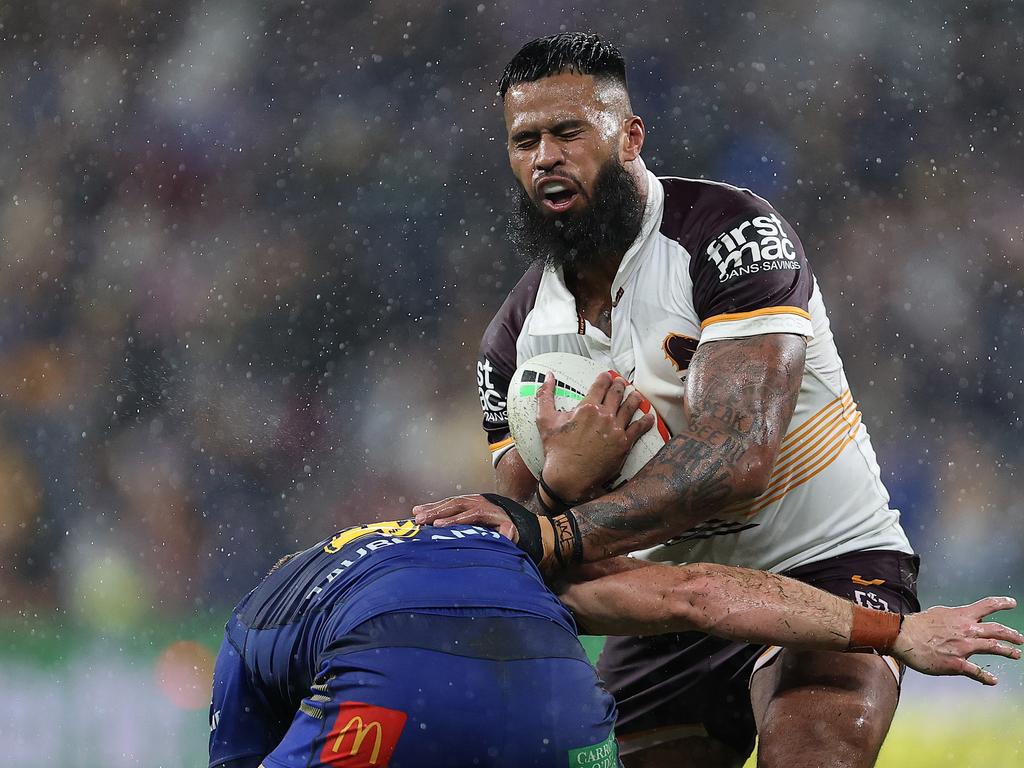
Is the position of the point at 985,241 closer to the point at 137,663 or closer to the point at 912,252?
the point at 912,252

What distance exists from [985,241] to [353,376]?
4194 millimetres

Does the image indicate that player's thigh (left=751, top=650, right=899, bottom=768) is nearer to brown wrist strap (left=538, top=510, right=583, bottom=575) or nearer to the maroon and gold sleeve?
brown wrist strap (left=538, top=510, right=583, bottom=575)

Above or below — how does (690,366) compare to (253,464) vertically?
above

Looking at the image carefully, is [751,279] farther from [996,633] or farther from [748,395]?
[996,633]

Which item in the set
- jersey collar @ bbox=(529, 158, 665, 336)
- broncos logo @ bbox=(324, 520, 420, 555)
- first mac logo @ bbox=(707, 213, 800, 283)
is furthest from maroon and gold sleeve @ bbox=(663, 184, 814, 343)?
broncos logo @ bbox=(324, 520, 420, 555)

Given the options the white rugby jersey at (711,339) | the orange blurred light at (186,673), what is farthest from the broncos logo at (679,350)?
the orange blurred light at (186,673)

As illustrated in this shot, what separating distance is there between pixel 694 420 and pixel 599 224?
72 cm

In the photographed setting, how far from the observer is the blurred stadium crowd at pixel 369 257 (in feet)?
25.8

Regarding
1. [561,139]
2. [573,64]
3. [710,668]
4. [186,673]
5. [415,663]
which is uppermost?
[573,64]

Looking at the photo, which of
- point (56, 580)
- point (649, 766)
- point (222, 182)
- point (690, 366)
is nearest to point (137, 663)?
point (56, 580)

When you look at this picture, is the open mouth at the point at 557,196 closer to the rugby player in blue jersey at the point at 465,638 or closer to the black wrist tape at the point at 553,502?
the black wrist tape at the point at 553,502

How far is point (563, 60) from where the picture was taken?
3852 millimetres

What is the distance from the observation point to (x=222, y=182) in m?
8.78

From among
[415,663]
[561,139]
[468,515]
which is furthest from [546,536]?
[561,139]
